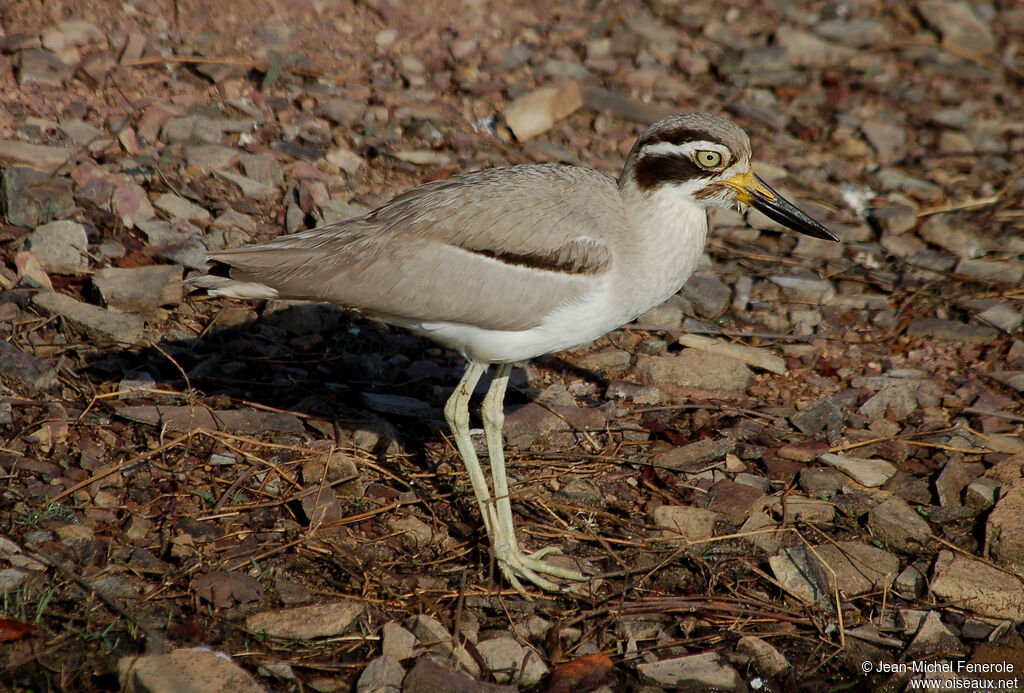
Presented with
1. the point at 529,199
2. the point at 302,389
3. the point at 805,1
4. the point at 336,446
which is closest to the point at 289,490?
the point at 336,446

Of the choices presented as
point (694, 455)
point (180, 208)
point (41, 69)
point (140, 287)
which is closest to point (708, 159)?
point (694, 455)

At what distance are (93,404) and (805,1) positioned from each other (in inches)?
307

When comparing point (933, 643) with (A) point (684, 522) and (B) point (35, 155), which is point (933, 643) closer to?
(A) point (684, 522)

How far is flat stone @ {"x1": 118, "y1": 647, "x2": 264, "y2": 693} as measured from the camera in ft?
11.8

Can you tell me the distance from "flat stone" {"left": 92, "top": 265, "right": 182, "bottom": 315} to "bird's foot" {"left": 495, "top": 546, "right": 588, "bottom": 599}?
247 cm

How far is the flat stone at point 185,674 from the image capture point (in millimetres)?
3596

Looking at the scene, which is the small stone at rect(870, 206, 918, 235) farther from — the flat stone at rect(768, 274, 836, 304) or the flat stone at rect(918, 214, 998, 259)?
the flat stone at rect(768, 274, 836, 304)

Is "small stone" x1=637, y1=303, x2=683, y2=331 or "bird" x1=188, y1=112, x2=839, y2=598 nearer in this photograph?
"bird" x1=188, y1=112, x2=839, y2=598

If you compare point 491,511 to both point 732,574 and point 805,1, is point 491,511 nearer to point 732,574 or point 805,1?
point 732,574

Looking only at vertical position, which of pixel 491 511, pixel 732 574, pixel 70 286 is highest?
pixel 70 286

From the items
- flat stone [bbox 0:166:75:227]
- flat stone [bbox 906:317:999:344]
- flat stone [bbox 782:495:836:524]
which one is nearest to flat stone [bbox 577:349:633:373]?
flat stone [bbox 782:495:836:524]

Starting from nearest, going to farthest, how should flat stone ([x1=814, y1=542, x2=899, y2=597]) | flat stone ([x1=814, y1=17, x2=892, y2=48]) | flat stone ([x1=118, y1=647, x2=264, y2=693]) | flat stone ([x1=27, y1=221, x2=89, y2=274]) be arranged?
flat stone ([x1=118, y1=647, x2=264, y2=693]), flat stone ([x1=814, y1=542, x2=899, y2=597]), flat stone ([x1=27, y1=221, x2=89, y2=274]), flat stone ([x1=814, y1=17, x2=892, y2=48])

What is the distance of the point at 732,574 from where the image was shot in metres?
4.64

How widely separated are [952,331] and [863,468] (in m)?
1.59
